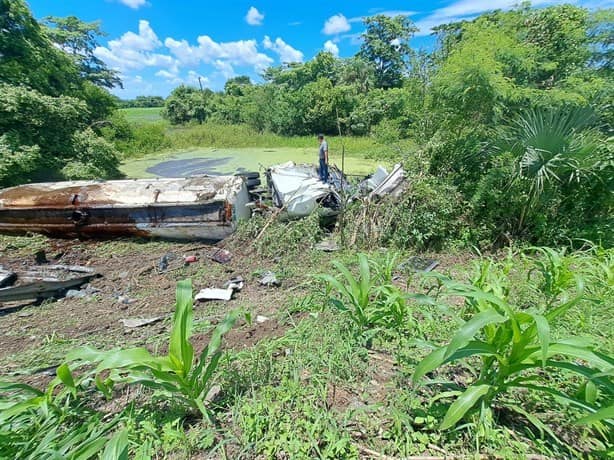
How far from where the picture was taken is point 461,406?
105cm

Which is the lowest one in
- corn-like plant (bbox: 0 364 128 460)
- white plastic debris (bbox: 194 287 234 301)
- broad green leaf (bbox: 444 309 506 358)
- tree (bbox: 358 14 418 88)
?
white plastic debris (bbox: 194 287 234 301)

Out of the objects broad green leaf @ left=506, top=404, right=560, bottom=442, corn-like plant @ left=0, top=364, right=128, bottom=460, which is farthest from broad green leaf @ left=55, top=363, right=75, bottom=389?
broad green leaf @ left=506, top=404, right=560, bottom=442

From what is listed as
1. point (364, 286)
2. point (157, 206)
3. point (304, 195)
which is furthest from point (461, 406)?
point (157, 206)

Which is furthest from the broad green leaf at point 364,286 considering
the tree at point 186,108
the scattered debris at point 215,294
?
the tree at point 186,108

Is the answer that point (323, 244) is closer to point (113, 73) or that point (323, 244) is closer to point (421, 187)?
point (421, 187)

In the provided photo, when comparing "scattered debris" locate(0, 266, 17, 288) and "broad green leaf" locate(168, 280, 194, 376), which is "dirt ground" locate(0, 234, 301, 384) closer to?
"scattered debris" locate(0, 266, 17, 288)

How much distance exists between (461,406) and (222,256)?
3398 mm

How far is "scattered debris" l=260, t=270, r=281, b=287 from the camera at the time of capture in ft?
10.5

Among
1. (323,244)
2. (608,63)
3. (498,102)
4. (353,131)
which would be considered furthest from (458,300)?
(353,131)

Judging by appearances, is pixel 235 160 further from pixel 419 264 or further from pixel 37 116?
pixel 419 264

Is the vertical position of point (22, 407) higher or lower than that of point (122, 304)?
higher

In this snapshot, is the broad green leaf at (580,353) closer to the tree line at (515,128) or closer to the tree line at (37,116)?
the tree line at (515,128)

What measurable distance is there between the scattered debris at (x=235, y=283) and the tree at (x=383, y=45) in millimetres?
19939

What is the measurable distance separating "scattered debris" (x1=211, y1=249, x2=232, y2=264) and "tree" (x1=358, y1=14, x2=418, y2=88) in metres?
19.4
